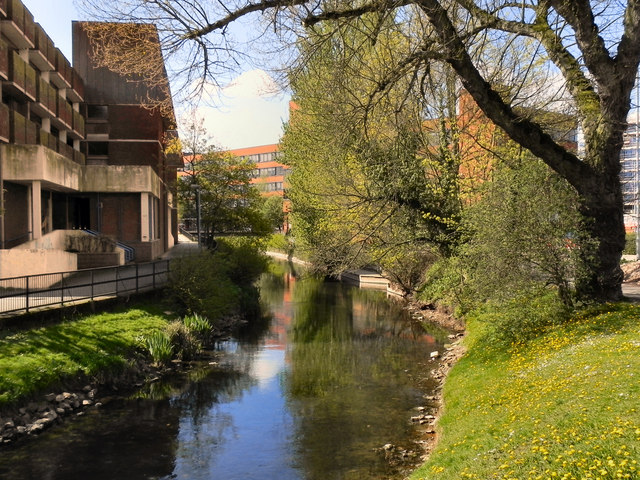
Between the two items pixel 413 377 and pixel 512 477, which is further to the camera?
pixel 413 377

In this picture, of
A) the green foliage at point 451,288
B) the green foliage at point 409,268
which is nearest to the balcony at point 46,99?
the green foliage at point 409,268

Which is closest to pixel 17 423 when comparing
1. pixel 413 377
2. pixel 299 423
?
pixel 299 423

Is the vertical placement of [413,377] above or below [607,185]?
below

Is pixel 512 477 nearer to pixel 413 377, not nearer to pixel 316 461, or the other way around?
pixel 316 461

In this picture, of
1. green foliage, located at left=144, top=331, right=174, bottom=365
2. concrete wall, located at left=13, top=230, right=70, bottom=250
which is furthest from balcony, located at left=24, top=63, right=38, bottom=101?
green foliage, located at left=144, top=331, right=174, bottom=365

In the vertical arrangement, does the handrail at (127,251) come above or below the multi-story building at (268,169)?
below

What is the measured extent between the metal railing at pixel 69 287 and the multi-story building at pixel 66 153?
7.94 ft

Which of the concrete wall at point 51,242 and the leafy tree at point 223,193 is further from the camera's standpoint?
the leafy tree at point 223,193

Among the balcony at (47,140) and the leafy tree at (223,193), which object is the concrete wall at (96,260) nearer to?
the balcony at (47,140)

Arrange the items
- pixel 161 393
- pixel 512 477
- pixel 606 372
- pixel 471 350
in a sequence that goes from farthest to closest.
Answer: pixel 471 350 → pixel 161 393 → pixel 606 372 → pixel 512 477

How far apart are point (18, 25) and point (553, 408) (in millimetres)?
27436

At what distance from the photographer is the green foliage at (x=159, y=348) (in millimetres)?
18406

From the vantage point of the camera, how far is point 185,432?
13.3 meters

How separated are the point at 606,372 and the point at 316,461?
5.39 meters
